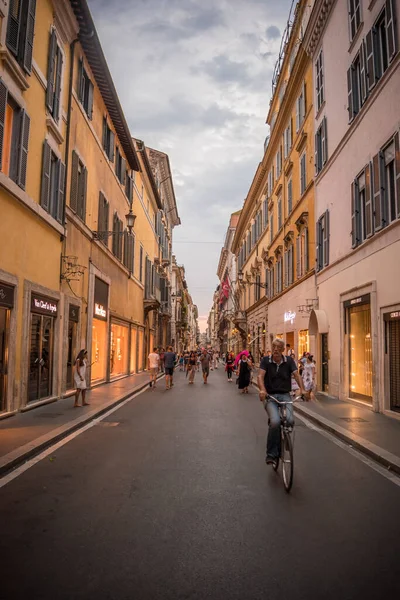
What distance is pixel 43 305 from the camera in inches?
536

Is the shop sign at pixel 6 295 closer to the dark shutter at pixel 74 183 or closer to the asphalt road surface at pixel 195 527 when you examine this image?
the asphalt road surface at pixel 195 527

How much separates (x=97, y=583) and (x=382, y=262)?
37.7 feet

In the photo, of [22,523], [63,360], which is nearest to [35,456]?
[22,523]

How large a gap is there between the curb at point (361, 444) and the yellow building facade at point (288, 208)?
9.94 metres

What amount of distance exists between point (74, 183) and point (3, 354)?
748 centimetres

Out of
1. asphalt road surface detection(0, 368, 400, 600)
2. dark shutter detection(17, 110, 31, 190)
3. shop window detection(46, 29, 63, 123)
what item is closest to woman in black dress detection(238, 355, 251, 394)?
shop window detection(46, 29, 63, 123)

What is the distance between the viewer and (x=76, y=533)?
4391mm

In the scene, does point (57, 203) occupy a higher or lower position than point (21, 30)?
lower

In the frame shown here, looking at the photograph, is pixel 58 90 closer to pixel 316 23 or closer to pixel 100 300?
pixel 100 300

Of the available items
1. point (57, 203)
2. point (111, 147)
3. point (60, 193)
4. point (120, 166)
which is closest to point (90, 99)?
point (111, 147)

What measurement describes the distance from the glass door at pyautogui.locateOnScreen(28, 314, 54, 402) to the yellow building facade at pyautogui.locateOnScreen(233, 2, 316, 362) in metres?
10.9

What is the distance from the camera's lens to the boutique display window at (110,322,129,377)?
24.4m

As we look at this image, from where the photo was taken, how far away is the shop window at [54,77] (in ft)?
45.3

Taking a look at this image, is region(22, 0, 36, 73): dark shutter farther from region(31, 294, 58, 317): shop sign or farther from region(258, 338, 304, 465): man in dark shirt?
region(258, 338, 304, 465): man in dark shirt
